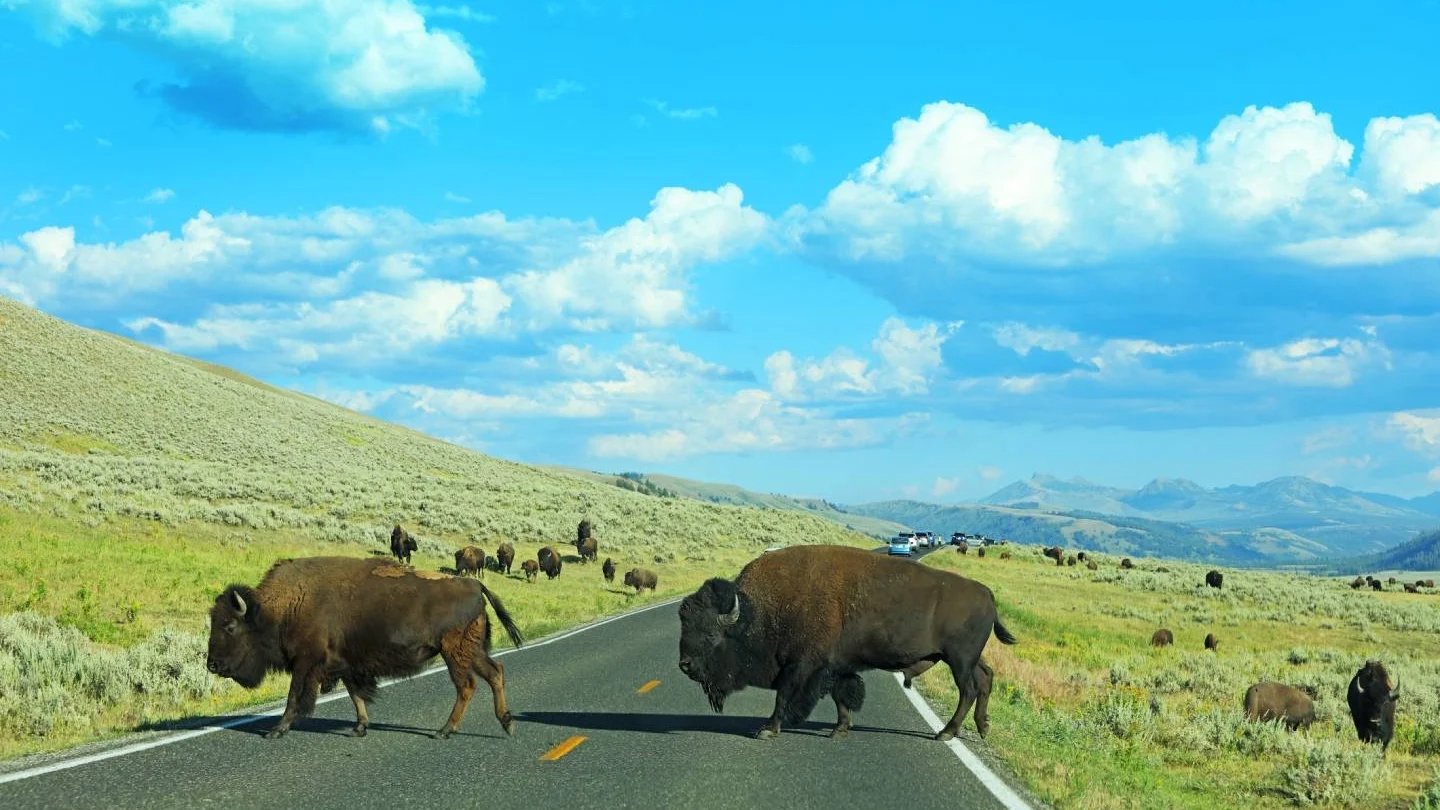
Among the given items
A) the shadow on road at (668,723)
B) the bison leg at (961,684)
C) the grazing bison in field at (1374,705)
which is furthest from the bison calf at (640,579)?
the bison leg at (961,684)

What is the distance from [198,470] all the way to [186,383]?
191 feet

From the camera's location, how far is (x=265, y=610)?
1091 cm

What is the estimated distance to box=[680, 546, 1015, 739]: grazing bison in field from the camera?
1145cm

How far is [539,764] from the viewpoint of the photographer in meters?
9.60

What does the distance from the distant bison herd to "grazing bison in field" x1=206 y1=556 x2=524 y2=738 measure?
0.5 inches

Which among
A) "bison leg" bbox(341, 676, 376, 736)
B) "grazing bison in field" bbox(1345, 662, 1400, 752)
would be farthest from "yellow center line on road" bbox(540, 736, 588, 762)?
"grazing bison in field" bbox(1345, 662, 1400, 752)

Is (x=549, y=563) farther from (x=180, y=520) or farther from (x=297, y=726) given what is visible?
(x=297, y=726)

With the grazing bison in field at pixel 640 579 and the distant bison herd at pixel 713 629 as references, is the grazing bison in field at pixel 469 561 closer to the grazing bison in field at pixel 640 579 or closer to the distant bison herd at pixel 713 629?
the grazing bison in field at pixel 640 579

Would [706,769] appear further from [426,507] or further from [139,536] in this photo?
[426,507]

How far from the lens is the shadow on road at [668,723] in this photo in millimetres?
11906

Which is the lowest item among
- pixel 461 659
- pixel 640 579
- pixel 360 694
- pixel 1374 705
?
pixel 640 579


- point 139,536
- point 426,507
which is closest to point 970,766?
point 139,536

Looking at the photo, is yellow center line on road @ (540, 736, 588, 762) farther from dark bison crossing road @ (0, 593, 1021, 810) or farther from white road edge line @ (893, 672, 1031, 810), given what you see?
white road edge line @ (893, 672, 1031, 810)

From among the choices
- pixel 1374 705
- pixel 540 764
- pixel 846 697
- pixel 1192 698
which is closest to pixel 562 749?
pixel 540 764
